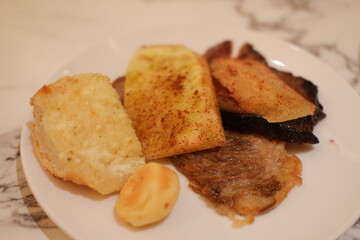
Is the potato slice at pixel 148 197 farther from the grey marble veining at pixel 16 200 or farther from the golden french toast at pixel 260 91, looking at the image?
the golden french toast at pixel 260 91

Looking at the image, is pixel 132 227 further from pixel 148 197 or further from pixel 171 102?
pixel 171 102

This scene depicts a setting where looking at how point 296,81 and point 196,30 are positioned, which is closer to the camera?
point 296,81

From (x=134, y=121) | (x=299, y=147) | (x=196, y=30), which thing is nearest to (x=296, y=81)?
(x=299, y=147)

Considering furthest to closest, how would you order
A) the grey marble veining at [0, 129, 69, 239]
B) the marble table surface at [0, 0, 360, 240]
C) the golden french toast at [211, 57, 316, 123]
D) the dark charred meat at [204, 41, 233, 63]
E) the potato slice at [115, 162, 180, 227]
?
the marble table surface at [0, 0, 360, 240] → the dark charred meat at [204, 41, 233, 63] → the golden french toast at [211, 57, 316, 123] → the grey marble veining at [0, 129, 69, 239] → the potato slice at [115, 162, 180, 227]

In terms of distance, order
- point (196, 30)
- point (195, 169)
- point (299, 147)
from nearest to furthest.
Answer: point (195, 169), point (299, 147), point (196, 30)

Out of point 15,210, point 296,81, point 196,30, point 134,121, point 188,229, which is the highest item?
point 196,30

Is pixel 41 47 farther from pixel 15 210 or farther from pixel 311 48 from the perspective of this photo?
pixel 311 48

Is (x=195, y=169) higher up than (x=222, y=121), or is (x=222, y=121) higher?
(x=222, y=121)

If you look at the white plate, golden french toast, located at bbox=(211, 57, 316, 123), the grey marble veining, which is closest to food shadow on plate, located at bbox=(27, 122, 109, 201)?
the white plate

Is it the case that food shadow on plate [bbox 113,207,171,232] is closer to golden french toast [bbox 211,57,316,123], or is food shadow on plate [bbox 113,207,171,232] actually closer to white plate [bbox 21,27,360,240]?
white plate [bbox 21,27,360,240]
